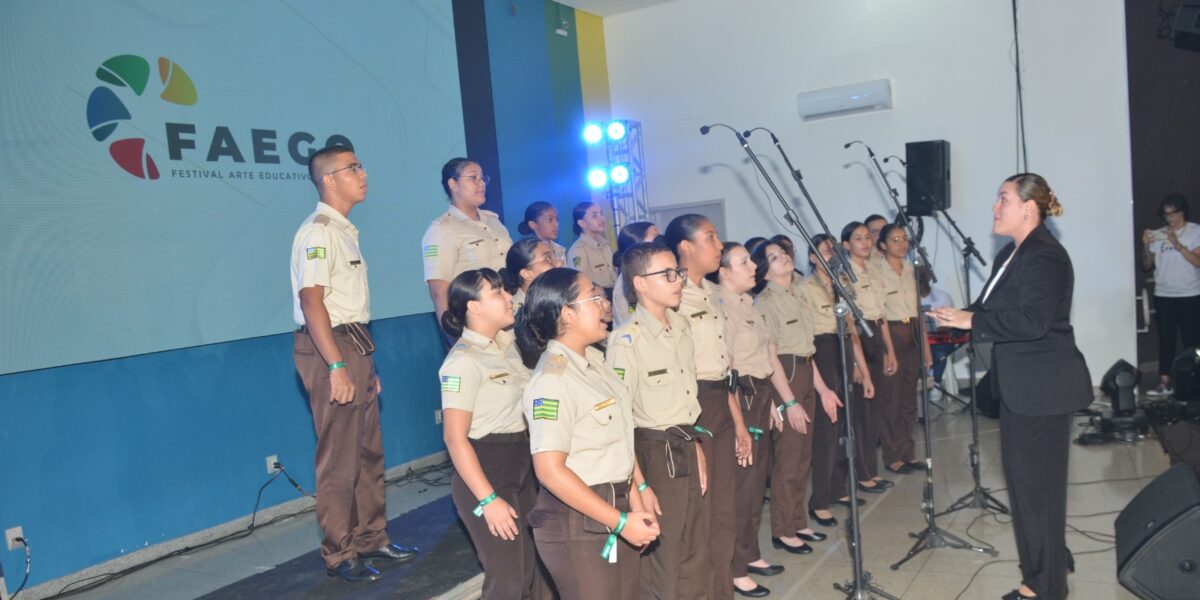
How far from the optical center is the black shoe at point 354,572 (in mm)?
3844

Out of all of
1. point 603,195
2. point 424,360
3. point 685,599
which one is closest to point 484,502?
point 685,599

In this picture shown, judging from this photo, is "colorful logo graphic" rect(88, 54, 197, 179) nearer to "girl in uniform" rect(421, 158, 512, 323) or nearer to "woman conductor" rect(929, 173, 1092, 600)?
"girl in uniform" rect(421, 158, 512, 323)

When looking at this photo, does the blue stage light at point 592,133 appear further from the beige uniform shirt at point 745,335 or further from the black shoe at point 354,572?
the black shoe at point 354,572

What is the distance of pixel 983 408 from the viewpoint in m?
7.08

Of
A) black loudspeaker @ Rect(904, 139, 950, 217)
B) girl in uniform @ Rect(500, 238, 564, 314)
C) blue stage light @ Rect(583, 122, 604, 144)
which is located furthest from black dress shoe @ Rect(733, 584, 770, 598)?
blue stage light @ Rect(583, 122, 604, 144)

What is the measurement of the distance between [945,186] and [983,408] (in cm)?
210

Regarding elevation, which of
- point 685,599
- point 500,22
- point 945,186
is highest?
point 500,22

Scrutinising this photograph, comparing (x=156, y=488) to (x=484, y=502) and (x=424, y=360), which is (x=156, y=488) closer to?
(x=424, y=360)

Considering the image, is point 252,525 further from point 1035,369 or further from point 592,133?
point 592,133

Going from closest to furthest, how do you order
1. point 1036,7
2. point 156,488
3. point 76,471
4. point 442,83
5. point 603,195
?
1. point 76,471
2. point 156,488
3. point 442,83
4. point 1036,7
5. point 603,195

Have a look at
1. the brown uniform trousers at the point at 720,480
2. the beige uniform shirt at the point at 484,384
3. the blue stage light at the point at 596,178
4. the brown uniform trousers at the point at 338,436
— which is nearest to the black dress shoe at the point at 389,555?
the brown uniform trousers at the point at 338,436

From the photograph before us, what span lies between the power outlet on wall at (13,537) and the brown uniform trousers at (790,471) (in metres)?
3.68

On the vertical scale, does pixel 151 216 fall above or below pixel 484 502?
above

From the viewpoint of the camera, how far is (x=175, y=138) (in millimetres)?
4816
